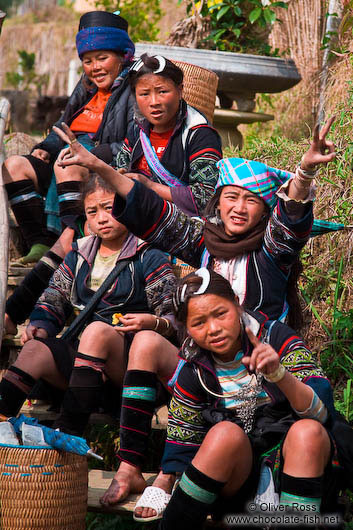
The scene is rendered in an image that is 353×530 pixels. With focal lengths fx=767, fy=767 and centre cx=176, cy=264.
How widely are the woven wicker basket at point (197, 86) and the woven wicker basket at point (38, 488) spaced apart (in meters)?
2.61

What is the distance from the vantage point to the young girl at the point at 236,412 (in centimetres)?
238

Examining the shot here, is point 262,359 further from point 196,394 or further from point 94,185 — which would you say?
point 94,185

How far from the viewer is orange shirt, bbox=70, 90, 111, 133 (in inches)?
176

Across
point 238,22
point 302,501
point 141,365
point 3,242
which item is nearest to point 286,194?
point 141,365

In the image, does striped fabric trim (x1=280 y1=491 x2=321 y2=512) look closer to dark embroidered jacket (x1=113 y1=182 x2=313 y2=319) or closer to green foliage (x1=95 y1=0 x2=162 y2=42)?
dark embroidered jacket (x1=113 y1=182 x2=313 y2=319)

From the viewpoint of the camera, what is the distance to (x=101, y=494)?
2947 mm

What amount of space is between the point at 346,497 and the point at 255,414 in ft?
1.73

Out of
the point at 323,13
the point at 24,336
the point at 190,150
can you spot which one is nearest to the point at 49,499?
the point at 24,336

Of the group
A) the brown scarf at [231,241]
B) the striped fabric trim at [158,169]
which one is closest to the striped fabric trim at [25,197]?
the striped fabric trim at [158,169]

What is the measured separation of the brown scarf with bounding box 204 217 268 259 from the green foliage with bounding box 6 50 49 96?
561 inches

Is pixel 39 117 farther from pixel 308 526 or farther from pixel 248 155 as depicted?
pixel 308 526

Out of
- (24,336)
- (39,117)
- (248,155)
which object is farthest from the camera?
(39,117)

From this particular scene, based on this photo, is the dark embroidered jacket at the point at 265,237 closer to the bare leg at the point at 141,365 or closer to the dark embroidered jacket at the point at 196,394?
the dark embroidered jacket at the point at 196,394

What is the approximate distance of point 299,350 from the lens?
266cm
